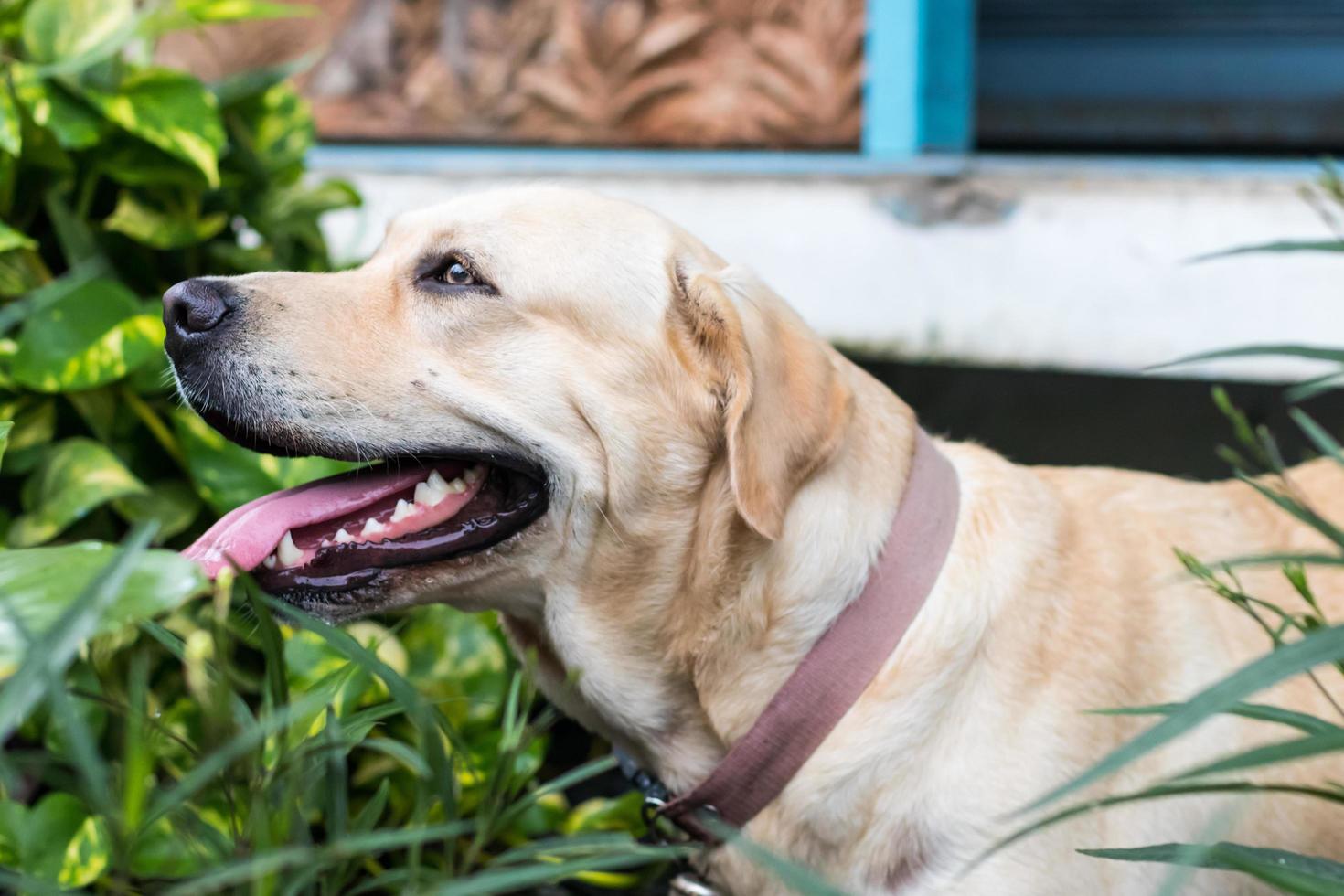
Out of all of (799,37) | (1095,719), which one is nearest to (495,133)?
(799,37)

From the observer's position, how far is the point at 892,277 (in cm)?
438

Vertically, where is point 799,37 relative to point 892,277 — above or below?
above

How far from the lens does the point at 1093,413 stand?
4285 millimetres

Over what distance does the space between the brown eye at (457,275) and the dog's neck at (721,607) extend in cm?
55

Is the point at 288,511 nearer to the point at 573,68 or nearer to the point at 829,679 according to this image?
the point at 829,679

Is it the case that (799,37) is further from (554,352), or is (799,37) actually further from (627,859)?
(627,859)

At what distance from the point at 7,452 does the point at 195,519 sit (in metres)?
0.40

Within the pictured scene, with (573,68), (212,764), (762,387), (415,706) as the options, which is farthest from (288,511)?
(573,68)

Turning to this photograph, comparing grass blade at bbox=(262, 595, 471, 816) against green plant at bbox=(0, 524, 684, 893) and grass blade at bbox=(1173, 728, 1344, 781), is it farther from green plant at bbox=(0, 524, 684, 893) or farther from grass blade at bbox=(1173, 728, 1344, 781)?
grass blade at bbox=(1173, 728, 1344, 781)

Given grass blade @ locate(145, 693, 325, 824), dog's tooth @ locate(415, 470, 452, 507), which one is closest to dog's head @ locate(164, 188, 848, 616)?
dog's tooth @ locate(415, 470, 452, 507)

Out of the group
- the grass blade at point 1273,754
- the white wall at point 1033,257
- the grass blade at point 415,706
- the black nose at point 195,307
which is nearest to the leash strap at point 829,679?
the grass blade at point 415,706

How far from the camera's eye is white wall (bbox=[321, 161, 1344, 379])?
13.0 feet

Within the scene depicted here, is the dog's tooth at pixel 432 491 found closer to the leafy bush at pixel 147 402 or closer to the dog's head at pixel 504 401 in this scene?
the dog's head at pixel 504 401

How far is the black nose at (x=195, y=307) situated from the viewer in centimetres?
201
